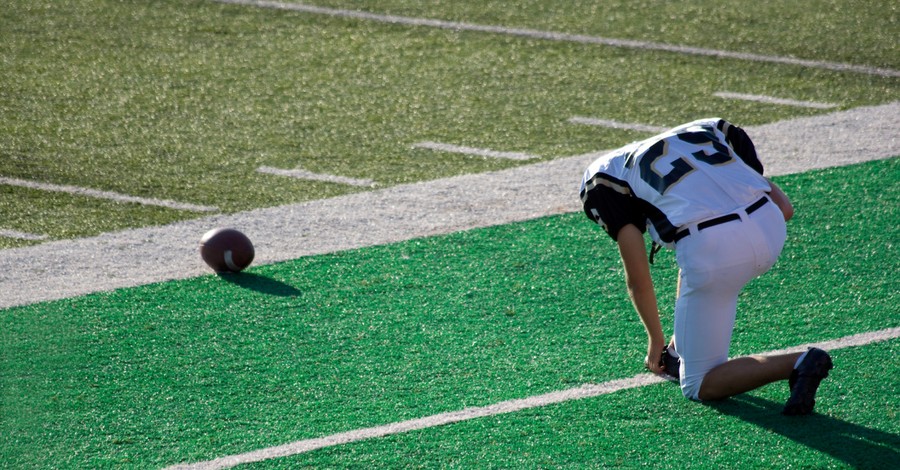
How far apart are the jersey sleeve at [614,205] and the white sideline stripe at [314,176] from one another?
12.0 feet

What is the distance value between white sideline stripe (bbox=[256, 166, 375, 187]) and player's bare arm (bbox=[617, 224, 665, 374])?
367 centimetres

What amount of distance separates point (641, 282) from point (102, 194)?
463 cm

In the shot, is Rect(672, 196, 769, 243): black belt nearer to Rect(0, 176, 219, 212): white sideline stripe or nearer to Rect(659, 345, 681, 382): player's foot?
Rect(659, 345, 681, 382): player's foot

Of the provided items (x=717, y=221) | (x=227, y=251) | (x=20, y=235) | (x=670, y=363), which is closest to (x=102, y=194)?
(x=20, y=235)

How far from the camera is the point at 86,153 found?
9.44 meters

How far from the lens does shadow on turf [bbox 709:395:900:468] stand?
4.74m

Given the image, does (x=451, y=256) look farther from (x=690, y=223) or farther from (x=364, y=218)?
(x=690, y=223)

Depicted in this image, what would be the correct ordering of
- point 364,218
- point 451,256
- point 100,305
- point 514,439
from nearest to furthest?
point 514,439, point 100,305, point 451,256, point 364,218

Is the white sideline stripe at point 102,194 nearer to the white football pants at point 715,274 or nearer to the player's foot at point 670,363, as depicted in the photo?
the player's foot at point 670,363

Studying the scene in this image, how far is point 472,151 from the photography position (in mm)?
9539

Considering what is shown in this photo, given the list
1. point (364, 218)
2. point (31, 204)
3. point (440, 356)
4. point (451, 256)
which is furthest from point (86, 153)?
point (440, 356)

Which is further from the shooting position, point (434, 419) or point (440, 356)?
point (440, 356)

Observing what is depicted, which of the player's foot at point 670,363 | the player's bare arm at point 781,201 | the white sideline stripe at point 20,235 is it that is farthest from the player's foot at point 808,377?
the white sideline stripe at point 20,235

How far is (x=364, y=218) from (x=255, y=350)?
2220mm
